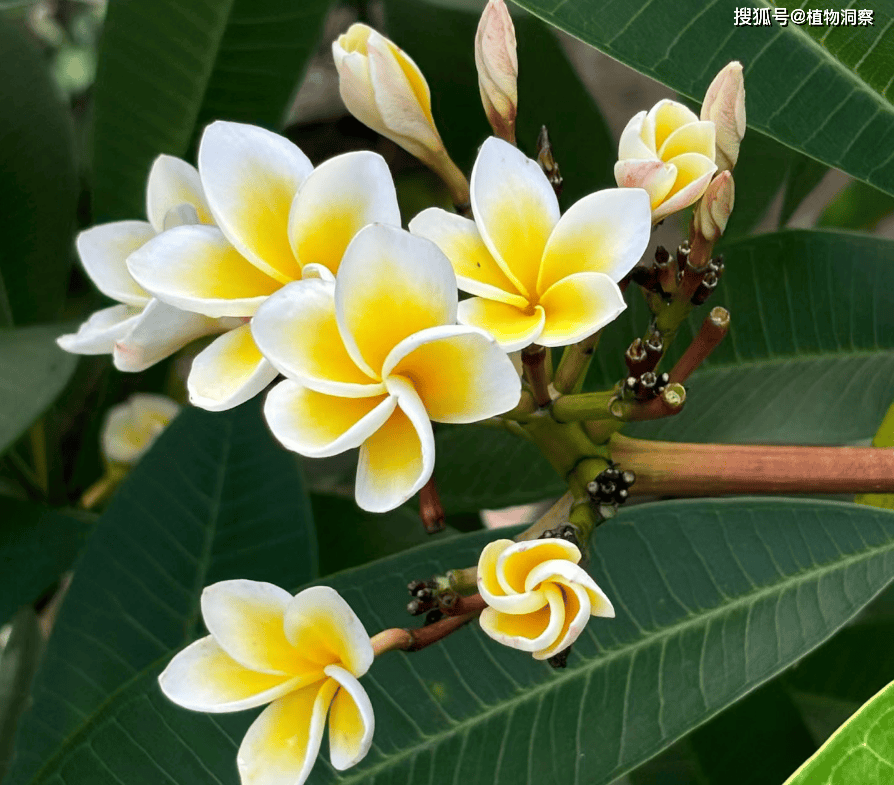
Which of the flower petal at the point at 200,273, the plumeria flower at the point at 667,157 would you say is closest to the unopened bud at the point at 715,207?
the plumeria flower at the point at 667,157

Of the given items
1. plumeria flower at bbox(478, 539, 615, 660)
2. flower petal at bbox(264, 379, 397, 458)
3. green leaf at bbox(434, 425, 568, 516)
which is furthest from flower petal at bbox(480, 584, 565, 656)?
green leaf at bbox(434, 425, 568, 516)

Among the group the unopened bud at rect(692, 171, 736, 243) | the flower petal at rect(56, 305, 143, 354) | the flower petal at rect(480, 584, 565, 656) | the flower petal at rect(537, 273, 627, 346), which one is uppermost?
the unopened bud at rect(692, 171, 736, 243)

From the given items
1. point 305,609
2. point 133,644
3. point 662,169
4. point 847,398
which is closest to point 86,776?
point 133,644

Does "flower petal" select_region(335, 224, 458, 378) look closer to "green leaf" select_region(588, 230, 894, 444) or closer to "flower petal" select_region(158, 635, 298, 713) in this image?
"flower petal" select_region(158, 635, 298, 713)

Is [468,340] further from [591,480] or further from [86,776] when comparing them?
[86,776]

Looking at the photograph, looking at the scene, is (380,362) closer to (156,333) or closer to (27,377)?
(156,333)

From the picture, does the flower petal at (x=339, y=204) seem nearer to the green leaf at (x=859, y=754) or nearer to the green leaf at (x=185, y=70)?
the green leaf at (x=859, y=754)

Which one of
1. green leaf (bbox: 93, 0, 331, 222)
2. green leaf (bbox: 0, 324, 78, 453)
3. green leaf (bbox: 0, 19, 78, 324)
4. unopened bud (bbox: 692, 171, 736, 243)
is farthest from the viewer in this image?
green leaf (bbox: 0, 19, 78, 324)
